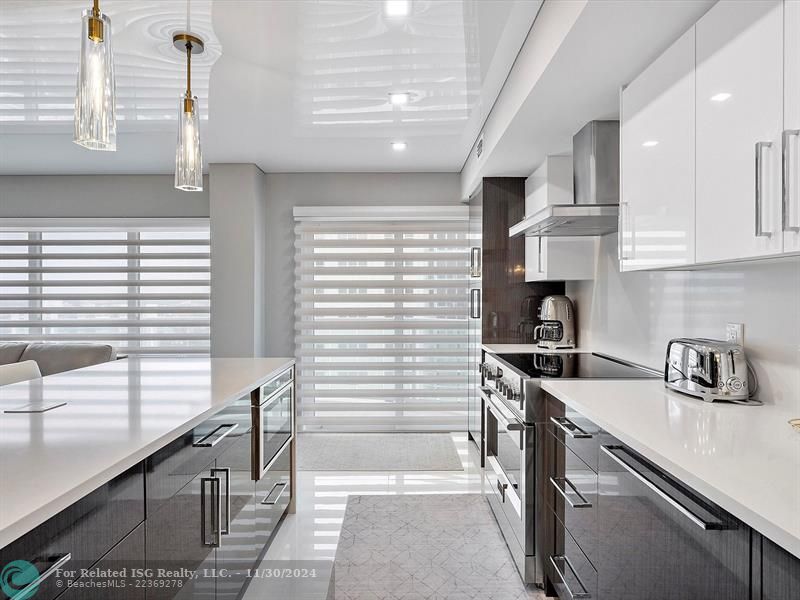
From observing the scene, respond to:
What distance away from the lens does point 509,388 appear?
2605 mm

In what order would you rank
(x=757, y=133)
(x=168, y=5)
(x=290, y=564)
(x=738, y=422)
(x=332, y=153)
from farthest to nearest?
1. (x=332, y=153)
2. (x=290, y=564)
3. (x=168, y=5)
4. (x=738, y=422)
5. (x=757, y=133)

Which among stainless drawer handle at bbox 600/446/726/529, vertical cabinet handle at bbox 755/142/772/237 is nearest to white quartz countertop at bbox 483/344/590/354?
stainless drawer handle at bbox 600/446/726/529

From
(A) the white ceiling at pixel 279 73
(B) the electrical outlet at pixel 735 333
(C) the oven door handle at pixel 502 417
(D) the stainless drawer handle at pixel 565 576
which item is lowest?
(D) the stainless drawer handle at pixel 565 576

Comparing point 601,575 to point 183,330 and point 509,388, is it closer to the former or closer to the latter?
point 509,388

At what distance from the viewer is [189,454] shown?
1552 millimetres

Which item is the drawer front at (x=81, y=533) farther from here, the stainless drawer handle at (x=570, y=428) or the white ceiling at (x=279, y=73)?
the white ceiling at (x=279, y=73)

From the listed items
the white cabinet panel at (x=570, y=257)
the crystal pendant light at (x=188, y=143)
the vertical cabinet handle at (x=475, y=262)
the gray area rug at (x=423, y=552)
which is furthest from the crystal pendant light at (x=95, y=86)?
the vertical cabinet handle at (x=475, y=262)

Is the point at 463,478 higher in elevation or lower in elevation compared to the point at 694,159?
lower

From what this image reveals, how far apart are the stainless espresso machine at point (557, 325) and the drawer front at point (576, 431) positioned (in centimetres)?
153

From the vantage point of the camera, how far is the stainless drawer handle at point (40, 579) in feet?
2.76

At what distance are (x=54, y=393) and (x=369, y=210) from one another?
11.1 ft

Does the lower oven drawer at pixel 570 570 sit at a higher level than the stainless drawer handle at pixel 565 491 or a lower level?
lower

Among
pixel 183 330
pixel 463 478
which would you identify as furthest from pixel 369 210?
pixel 463 478

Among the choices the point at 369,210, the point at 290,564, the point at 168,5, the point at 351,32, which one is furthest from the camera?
the point at 369,210
